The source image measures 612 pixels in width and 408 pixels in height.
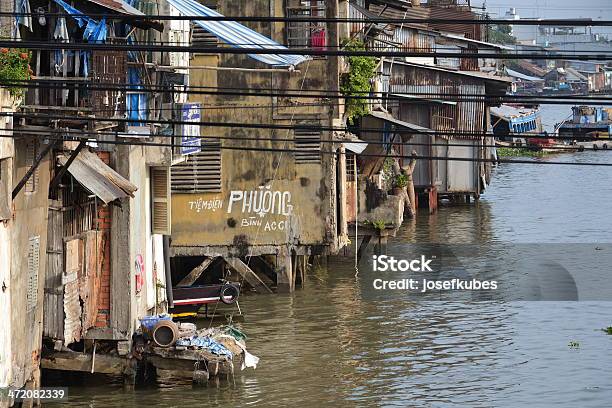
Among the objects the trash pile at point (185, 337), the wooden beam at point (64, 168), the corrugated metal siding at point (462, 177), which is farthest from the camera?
the corrugated metal siding at point (462, 177)

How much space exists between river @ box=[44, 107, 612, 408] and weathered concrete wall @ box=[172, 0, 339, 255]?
64.9 inches

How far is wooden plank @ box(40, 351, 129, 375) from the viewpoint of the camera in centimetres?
1773

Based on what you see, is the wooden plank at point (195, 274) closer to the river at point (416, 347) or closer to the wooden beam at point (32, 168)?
the river at point (416, 347)

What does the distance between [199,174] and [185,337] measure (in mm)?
8467

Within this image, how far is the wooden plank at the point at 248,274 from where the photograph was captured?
26656mm

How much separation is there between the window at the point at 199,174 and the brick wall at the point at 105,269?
7663 millimetres

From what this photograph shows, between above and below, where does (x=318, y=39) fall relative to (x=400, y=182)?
above

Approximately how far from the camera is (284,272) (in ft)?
88.6

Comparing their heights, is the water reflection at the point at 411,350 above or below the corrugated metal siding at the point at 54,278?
below

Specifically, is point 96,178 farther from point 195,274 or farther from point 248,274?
point 248,274

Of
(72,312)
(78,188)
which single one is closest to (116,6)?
(78,188)

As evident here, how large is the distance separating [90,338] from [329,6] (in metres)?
11.8

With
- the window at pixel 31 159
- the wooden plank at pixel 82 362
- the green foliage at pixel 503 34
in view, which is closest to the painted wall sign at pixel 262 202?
the wooden plank at pixel 82 362

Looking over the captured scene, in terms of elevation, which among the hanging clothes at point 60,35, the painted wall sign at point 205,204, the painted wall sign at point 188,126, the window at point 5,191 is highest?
the hanging clothes at point 60,35
